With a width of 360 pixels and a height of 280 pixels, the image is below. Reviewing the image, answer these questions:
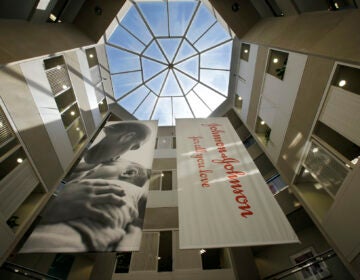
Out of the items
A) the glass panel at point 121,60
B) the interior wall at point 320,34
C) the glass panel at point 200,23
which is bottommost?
the interior wall at point 320,34

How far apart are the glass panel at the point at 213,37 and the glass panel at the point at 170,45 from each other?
1.61 metres

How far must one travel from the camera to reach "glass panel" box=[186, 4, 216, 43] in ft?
51.2

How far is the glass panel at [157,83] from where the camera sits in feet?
61.9

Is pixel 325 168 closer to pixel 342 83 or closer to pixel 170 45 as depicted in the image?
pixel 342 83

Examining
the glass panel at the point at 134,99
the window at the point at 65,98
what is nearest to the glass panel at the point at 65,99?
the window at the point at 65,98

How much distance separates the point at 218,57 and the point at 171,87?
4.97 meters

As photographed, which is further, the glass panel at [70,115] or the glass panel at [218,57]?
the glass panel at [218,57]

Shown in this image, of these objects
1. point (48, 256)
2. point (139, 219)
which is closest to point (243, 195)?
point (139, 219)

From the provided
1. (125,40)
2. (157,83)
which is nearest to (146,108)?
(157,83)

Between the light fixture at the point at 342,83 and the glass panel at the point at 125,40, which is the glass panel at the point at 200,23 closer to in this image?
the glass panel at the point at 125,40

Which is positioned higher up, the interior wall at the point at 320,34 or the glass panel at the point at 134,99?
the glass panel at the point at 134,99

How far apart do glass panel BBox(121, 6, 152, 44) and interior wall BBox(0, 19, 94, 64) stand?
4.48 m

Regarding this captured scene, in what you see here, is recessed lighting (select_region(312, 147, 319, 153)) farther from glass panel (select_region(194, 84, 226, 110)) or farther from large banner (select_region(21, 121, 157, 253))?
glass panel (select_region(194, 84, 226, 110))

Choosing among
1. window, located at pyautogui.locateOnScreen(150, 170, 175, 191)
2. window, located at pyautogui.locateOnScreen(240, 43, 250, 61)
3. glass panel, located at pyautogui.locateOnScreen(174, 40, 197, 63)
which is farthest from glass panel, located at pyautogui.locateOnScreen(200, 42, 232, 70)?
window, located at pyautogui.locateOnScreen(150, 170, 175, 191)
